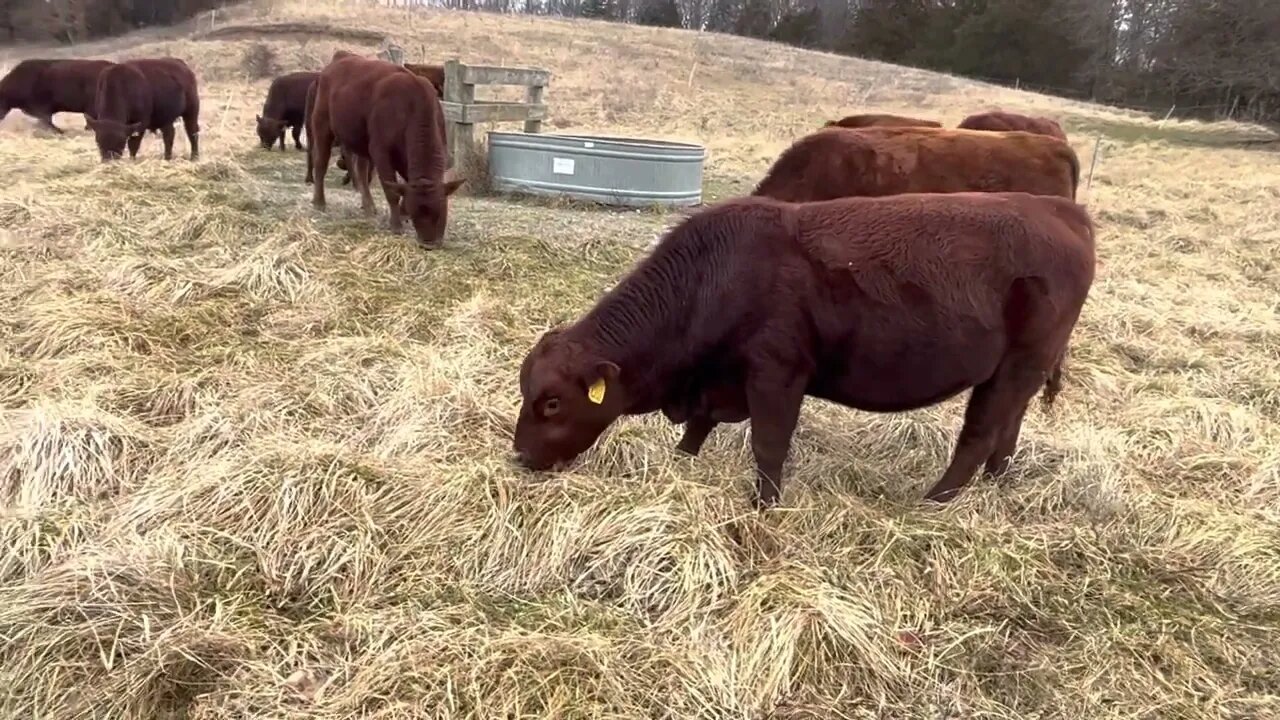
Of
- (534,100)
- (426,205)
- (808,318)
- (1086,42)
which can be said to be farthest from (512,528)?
(1086,42)

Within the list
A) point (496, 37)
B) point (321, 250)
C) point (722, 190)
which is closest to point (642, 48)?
point (496, 37)

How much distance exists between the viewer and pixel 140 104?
12.8m

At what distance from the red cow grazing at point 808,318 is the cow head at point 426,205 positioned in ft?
14.8

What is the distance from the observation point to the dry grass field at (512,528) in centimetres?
317

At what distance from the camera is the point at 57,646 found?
3.14 m

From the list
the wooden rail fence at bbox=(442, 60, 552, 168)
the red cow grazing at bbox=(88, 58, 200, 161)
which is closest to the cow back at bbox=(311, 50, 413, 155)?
the wooden rail fence at bbox=(442, 60, 552, 168)

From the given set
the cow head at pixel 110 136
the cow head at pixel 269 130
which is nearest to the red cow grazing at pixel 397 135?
the cow head at pixel 110 136

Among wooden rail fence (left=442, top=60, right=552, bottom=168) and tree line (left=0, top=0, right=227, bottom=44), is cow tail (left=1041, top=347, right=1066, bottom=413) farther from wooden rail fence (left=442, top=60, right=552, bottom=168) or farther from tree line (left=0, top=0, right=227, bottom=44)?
tree line (left=0, top=0, right=227, bottom=44)

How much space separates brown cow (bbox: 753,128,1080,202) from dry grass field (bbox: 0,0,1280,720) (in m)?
1.40

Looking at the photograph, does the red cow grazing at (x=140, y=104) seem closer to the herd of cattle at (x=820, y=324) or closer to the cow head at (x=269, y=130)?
the cow head at (x=269, y=130)

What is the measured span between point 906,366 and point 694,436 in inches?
44.3

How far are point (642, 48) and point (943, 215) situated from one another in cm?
3754

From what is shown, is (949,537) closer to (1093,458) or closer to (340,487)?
(1093,458)

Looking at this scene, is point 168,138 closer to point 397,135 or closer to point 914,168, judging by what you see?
point 397,135
